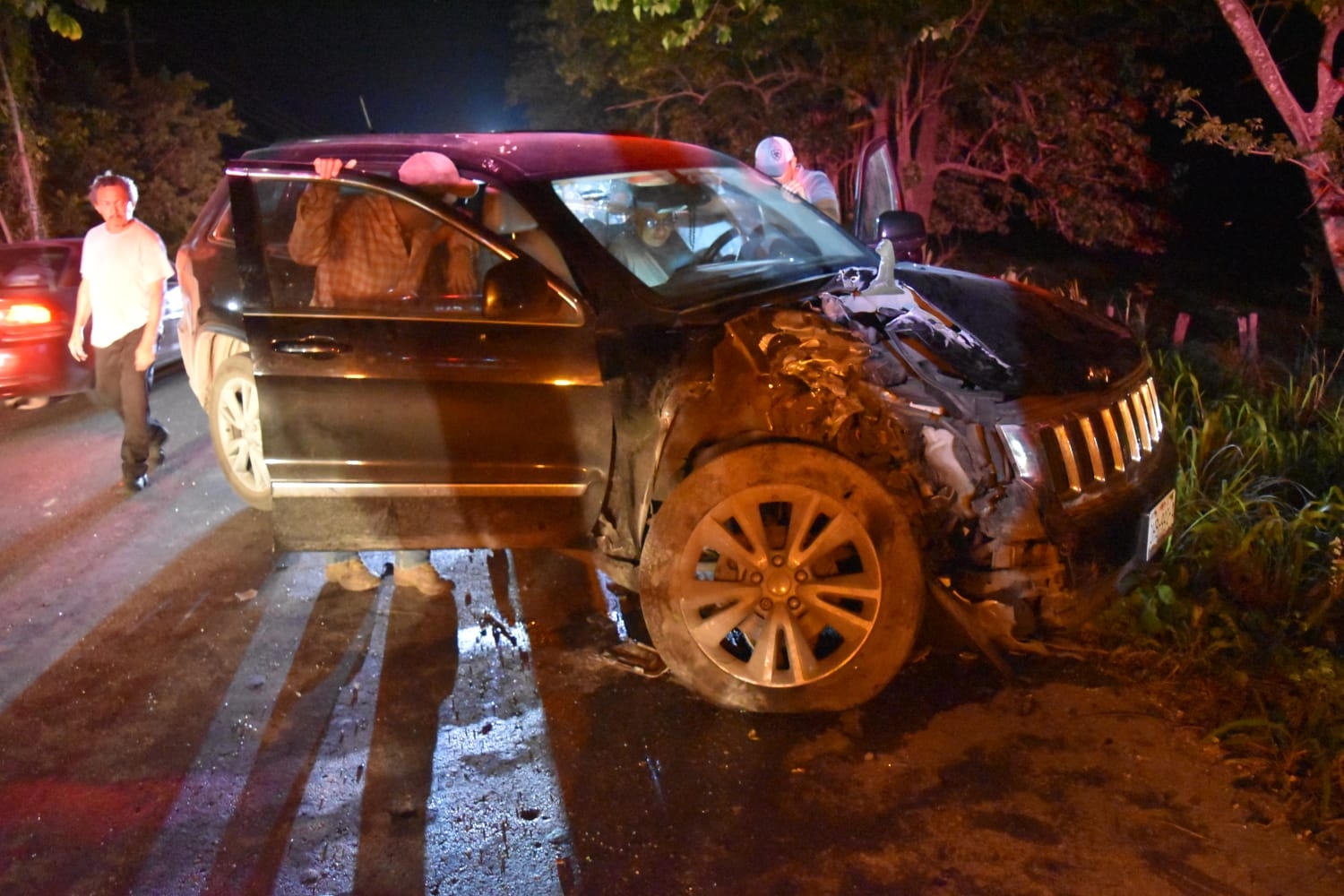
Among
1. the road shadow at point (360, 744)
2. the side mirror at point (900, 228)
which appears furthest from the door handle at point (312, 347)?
the side mirror at point (900, 228)

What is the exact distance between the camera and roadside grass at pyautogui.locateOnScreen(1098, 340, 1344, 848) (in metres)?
3.39

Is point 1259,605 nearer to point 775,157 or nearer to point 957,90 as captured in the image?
point 775,157

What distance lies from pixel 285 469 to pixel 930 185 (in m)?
9.69

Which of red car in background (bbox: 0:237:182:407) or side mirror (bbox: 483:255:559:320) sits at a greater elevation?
side mirror (bbox: 483:255:559:320)

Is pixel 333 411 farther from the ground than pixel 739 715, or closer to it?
farther from the ground

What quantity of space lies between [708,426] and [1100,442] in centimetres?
135

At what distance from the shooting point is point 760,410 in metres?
3.77

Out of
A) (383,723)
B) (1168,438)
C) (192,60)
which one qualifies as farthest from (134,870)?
(192,60)

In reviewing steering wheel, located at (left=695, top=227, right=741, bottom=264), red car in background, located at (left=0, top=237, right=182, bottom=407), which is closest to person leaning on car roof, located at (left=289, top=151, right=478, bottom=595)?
steering wheel, located at (left=695, top=227, right=741, bottom=264)

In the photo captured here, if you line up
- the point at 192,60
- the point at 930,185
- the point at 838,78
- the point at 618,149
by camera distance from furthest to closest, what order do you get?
the point at 192,60
the point at 930,185
the point at 838,78
the point at 618,149

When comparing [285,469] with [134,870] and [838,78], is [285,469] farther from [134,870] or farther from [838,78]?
[838,78]

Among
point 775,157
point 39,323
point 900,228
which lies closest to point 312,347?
point 900,228

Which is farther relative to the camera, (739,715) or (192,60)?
(192,60)

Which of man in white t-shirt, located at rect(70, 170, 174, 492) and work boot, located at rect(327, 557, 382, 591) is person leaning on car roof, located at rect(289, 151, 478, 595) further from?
man in white t-shirt, located at rect(70, 170, 174, 492)
